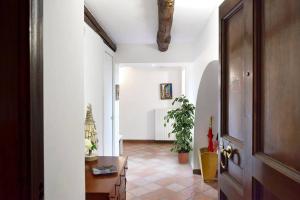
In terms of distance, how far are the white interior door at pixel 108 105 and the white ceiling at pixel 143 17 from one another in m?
0.50

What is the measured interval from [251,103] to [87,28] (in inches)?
98.5

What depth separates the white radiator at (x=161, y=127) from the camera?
7336mm

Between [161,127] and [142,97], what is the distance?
1011mm

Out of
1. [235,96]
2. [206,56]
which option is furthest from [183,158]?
[235,96]

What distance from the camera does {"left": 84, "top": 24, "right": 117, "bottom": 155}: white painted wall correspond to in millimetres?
3183

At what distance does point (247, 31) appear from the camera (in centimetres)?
124

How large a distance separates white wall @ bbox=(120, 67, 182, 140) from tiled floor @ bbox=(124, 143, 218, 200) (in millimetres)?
1582

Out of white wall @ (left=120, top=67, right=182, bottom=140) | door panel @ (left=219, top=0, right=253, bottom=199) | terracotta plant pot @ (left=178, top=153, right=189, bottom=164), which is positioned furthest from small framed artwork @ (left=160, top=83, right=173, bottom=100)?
door panel @ (left=219, top=0, right=253, bottom=199)

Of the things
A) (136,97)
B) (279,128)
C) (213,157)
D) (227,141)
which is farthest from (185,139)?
(279,128)

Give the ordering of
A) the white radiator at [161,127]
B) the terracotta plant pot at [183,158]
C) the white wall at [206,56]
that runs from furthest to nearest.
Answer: the white radiator at [161,127], the terracotta plant pot at [183,158], the white wall at [206,56]

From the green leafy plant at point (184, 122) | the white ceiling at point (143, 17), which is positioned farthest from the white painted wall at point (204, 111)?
the white ceiling at point (143, 17)

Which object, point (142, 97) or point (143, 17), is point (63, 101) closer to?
point (143, 17)

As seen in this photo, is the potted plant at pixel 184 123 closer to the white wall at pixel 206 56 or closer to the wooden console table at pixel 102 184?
the white wall at pixel 206 56

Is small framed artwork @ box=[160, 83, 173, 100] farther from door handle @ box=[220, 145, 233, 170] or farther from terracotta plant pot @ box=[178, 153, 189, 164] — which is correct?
door handle @ box=[220, 145, 233, 170]
